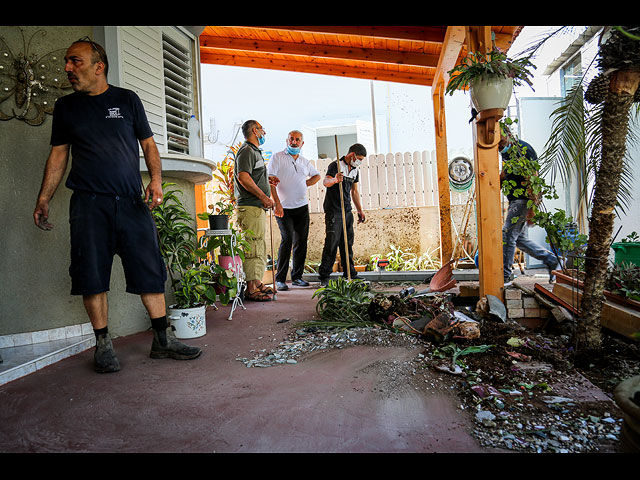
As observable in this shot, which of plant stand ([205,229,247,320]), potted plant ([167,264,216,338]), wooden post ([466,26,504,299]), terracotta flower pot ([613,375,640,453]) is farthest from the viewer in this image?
plant stand ([205,229,247,320])

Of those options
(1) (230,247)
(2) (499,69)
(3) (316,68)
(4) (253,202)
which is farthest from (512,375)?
(3) (316,68)

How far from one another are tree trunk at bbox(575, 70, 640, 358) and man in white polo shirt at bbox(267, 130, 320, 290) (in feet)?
12.2

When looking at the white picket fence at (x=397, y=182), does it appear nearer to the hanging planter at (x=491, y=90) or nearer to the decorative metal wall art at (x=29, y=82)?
the hanging planter at (x=491, y=90)

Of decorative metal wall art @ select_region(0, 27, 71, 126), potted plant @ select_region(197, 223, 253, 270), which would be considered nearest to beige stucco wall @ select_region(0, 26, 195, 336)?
decorative metal wall art @ select_region(0, 27, 71, 126)

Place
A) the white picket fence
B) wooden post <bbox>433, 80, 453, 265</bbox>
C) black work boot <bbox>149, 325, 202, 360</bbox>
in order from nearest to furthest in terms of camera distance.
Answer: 1. black work boot <bbox>149, 325, 202, 360</bbox>
2. wooden post <bbox>433, 80, 453, 265</bbox>
3. the white picket fence

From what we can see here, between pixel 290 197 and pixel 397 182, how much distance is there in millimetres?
3240

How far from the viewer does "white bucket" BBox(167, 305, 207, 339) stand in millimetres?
3178

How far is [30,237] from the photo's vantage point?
3023 millimetres

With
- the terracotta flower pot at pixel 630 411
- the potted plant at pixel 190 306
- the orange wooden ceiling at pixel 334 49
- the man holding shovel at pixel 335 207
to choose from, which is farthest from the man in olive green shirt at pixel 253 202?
the terracotta flower pot at pixel 630 411

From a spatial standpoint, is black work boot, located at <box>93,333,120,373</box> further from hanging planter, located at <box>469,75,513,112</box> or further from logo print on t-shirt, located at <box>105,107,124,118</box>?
hanging planter, located at <box>469,75,513,112</box>

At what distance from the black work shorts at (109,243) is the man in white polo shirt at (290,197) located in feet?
9.90

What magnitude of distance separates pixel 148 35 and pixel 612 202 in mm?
3780

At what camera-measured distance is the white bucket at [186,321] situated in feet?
10.4
